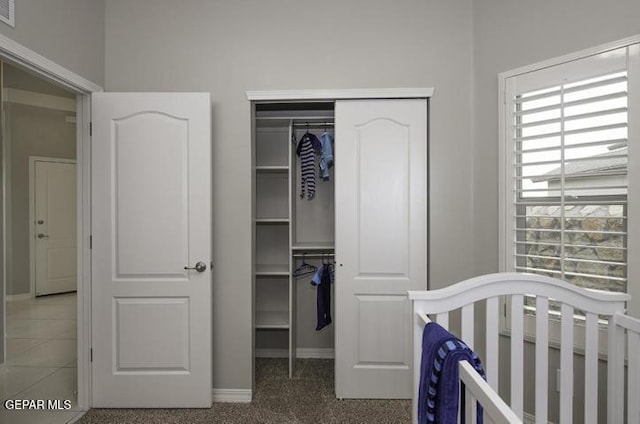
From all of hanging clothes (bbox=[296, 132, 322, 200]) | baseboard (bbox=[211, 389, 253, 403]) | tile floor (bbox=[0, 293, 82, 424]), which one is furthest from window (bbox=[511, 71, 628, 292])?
tile floor (bbox=[0, 293, 82, 424])

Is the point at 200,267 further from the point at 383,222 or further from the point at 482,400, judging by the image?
the point at 482,400

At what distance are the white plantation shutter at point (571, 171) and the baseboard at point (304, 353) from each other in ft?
5.79

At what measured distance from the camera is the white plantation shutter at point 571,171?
1779mm

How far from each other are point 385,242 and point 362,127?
Answer: 81 centimetres

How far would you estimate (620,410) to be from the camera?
1.41 meters

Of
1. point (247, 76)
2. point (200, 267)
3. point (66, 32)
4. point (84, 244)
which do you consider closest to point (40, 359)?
point (84, 244)

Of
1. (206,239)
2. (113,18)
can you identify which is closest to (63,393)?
(206,239)

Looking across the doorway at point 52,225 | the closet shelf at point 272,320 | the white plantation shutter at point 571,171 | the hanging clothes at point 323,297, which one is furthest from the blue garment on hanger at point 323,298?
the doorway at point 52,225

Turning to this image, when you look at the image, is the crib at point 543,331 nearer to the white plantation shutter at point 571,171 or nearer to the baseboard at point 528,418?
the white plantation shutter at point 571,171

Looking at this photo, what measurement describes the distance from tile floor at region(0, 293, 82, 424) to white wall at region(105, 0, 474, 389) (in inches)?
44.8

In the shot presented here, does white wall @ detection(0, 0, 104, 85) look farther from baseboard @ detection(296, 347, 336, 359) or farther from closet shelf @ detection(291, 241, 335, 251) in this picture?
baseboard @ detection(296, 347, 336, 359)

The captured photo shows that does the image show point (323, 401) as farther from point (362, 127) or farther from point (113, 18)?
point (113, 18)

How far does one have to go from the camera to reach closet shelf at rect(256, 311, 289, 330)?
2.84 m

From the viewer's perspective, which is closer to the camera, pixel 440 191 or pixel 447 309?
pixel 447 309
